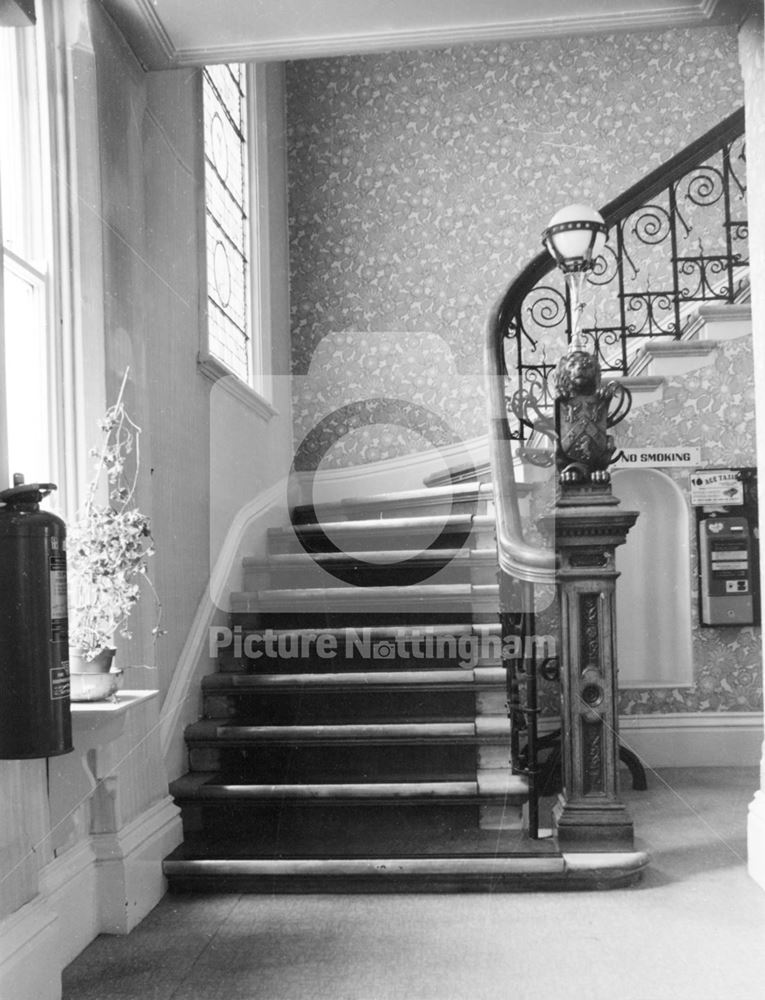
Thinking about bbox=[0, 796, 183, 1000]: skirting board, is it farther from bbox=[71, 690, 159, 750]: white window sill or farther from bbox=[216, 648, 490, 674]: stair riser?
bbox=[216, 648, 490, 674]: stair riser

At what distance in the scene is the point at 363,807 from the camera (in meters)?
3.54

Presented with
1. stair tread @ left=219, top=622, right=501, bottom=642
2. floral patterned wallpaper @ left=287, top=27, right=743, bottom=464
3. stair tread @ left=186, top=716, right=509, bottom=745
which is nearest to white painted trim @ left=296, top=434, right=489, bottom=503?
floral patterned wallpaper @ left=287, top=27, right=743, bottom=464

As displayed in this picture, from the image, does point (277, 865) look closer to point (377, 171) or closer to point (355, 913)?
point (355, 913)

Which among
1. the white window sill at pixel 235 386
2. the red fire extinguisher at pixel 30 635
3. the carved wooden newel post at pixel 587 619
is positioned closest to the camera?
the red fire extinguisher at pixel 30 635

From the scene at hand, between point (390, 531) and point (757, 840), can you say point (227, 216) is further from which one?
point (757, 840)

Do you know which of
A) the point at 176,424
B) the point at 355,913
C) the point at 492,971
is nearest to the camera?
the point at 492,971

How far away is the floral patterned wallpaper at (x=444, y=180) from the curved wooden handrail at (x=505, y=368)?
1320 mm

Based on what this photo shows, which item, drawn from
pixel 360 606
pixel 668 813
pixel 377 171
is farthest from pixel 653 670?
pixel 377 171

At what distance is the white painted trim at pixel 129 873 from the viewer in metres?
2.83

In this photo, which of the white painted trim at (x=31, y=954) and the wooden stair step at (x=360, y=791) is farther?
the wooden stair step at (x=360, y=791)

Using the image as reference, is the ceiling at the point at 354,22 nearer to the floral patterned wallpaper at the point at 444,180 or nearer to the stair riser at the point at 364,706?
the stair riser at the point at 364,706

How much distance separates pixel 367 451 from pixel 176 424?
2312 mm

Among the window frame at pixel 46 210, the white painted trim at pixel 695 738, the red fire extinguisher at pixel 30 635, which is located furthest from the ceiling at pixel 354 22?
the white painted trim at pixel 695 738

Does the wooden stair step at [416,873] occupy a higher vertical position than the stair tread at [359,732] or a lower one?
lower
